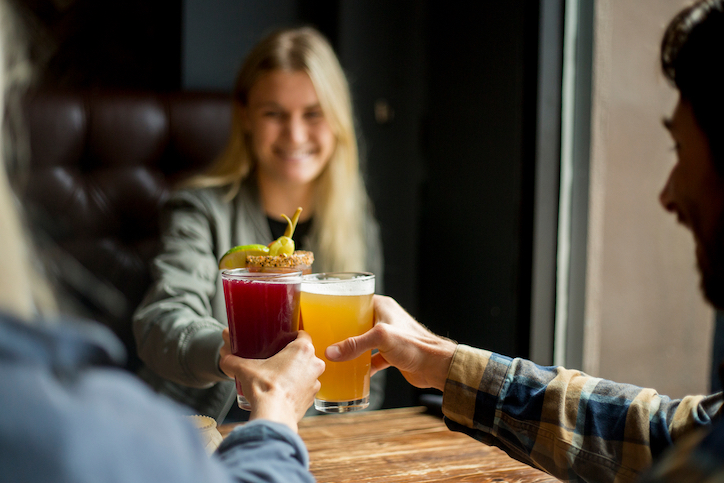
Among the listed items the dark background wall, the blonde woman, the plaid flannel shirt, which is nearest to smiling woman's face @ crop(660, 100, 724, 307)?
the plaid flannel shirt

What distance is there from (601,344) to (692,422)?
1328mm

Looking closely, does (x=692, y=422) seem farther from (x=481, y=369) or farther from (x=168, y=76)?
(x=168, y=76)

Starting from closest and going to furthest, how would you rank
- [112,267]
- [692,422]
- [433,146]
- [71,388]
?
[71,388], [692,422], [112,267], [433,146]

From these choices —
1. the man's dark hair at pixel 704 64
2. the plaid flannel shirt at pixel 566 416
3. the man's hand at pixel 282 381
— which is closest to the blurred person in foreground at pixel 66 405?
the man's hand at pixel 282 381

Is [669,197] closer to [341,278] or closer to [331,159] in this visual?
[341,278]

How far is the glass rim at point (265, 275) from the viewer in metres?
1.10

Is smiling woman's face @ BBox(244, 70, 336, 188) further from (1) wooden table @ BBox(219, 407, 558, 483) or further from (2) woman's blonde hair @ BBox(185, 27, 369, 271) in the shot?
(1) wooden table @ BBox(219, 407, 558, 483)

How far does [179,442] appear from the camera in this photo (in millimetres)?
504

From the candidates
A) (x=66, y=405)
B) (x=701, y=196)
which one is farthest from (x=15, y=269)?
(x=701, y=196)

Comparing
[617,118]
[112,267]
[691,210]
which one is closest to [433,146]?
[617,118]

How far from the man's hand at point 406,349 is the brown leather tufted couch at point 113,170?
1.63 metres

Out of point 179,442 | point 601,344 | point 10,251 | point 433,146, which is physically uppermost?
point 433,146

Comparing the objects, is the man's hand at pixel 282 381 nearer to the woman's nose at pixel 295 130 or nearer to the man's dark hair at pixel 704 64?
the man's dark hair at pixel 704 64

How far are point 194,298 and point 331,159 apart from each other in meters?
0.73
